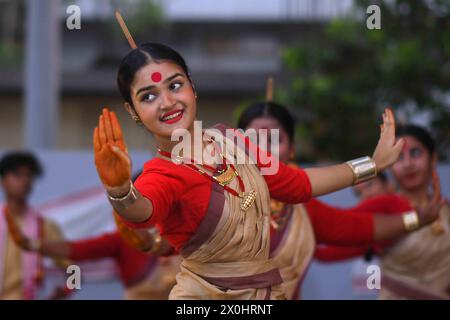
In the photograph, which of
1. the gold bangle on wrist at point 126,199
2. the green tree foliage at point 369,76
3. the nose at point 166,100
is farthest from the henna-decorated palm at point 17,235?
the green tree foliage at point 369,76

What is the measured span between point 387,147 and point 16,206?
3.48m

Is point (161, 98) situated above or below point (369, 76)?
below

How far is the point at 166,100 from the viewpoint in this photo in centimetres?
273

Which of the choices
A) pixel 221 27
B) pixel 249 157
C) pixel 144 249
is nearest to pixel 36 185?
pixel 144 249

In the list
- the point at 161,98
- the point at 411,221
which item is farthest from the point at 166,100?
the point at 411,221

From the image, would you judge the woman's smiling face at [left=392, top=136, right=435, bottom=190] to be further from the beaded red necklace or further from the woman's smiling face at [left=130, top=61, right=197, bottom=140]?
the woman's smiling face at [left=130, top=61, right=197, bottom=140]

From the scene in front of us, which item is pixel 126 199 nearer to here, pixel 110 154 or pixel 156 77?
pixel 110 154

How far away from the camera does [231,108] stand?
1246 centimetres

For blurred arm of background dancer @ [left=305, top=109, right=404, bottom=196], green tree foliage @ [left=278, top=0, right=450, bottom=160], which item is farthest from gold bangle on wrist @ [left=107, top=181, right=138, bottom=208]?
green tree foliage @ [left=278, top=0, right=450, bottom=160]

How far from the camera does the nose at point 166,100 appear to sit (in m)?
2.73

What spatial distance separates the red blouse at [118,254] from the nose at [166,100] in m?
2.46

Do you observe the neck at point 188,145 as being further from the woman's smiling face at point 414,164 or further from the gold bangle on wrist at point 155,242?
the woman's smiling face at point 414,164
